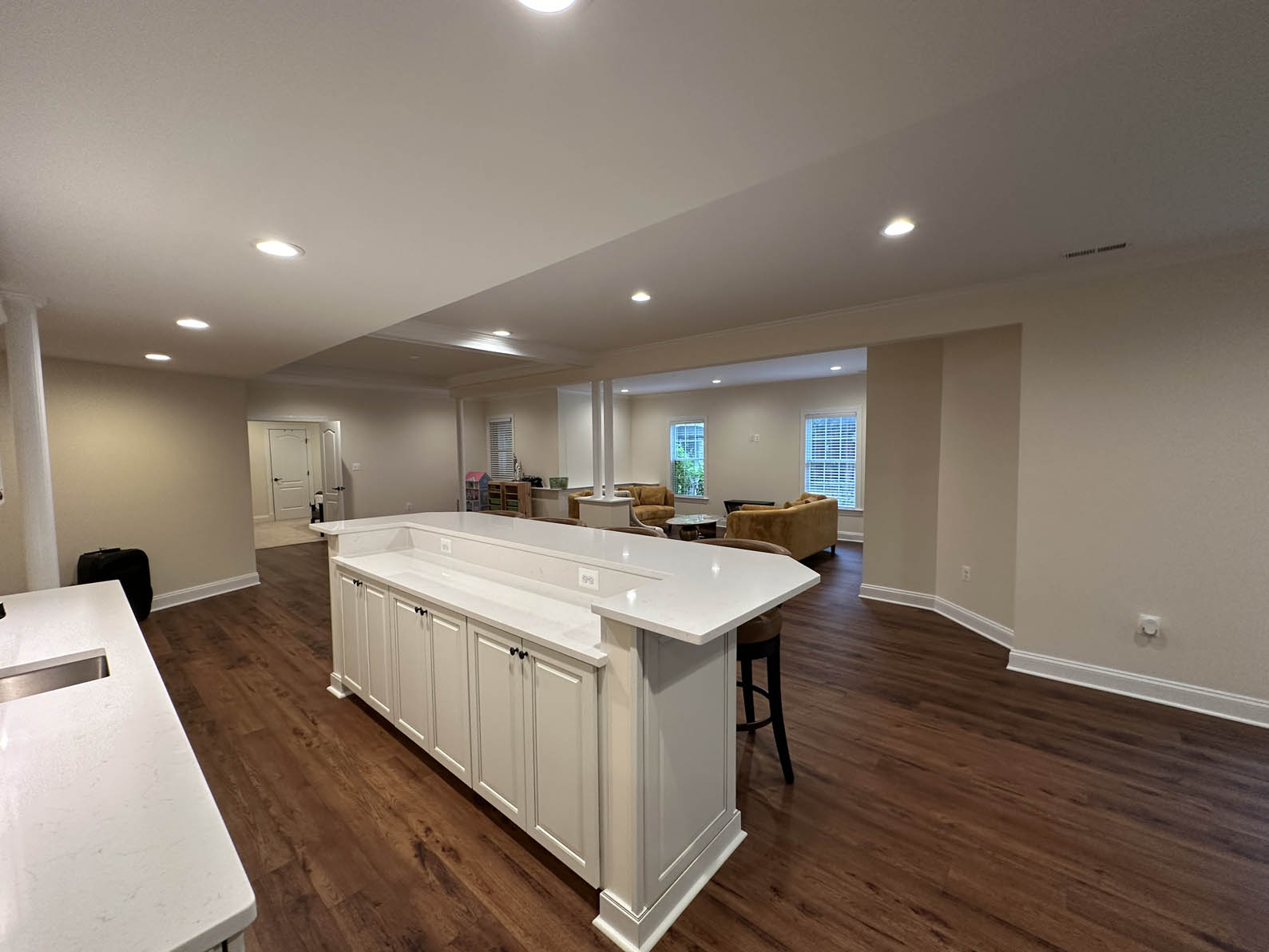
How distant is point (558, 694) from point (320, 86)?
5.76 feet

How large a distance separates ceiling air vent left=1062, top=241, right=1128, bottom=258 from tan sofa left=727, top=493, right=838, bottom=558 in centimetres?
348

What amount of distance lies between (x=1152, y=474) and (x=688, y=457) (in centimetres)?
739

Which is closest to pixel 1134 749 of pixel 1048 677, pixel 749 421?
pixel 1048 677

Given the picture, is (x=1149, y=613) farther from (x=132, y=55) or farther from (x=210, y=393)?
(x=210, y=393)

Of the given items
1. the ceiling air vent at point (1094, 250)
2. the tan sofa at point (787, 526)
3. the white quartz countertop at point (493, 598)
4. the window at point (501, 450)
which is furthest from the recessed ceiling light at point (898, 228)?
the window at point (501, 450)

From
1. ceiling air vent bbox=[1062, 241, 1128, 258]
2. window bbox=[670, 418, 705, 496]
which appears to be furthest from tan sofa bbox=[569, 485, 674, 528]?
ceiling air vent bbox=[1062, 241, 1128, 258]

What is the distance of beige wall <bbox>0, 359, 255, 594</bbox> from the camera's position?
4.41m

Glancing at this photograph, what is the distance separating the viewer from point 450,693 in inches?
87.0

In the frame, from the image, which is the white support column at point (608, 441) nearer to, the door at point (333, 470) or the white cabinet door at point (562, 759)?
the door at point (333, 470)

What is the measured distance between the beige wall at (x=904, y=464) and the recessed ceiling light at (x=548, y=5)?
170 inches

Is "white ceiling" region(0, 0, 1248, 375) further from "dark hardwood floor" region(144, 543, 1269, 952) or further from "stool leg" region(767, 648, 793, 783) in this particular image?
"dark hardwood floor" region(144, 543, 1269, 952)

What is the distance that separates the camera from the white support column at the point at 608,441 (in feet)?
21.4

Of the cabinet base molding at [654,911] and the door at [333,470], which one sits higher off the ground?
the door at [333,470]

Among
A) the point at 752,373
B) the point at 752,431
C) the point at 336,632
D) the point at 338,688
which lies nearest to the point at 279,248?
the point at 336,632
